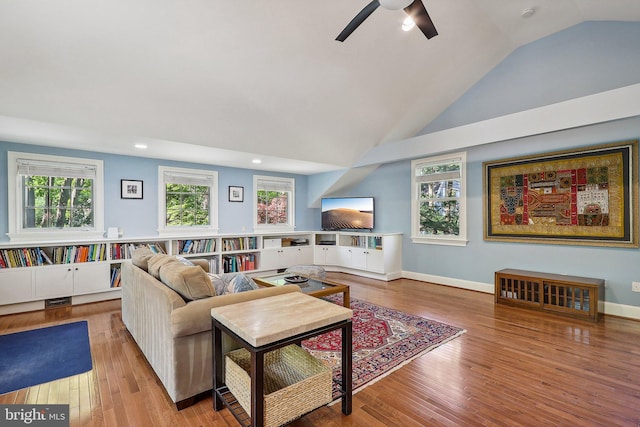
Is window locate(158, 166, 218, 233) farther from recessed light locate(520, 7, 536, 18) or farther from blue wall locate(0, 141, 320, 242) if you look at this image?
recessed light locate(520, 7, 536, 18)

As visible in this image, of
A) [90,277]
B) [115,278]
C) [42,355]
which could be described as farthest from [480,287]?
[90,277]

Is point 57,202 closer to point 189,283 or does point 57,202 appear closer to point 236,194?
point 236,194

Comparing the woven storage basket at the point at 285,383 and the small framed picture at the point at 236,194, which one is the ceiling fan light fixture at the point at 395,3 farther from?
the small framed picture at the point at 236,194

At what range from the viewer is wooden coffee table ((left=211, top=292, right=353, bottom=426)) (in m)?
1.38

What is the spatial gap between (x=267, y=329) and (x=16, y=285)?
12.9 feet

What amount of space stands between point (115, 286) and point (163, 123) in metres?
2.41

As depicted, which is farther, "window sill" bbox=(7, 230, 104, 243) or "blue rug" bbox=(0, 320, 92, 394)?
"window sill" bbox=(7, 230, 104, 243)

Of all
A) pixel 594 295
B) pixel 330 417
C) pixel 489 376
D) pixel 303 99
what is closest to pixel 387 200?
pixel 303 99

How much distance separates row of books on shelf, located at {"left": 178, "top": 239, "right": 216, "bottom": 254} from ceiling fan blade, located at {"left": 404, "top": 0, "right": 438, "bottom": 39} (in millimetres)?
4292

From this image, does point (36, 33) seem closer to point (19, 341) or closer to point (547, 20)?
point (19, 341)

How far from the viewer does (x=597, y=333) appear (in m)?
2.96

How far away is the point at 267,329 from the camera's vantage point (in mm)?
1429

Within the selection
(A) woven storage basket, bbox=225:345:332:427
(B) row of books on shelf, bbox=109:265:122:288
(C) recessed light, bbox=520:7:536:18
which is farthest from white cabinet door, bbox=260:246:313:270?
(C) recessed light, bbox=520:7:536:18

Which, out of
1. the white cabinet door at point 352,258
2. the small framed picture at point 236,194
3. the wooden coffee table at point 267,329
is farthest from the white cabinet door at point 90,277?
the white cabinet door at point 352,258
